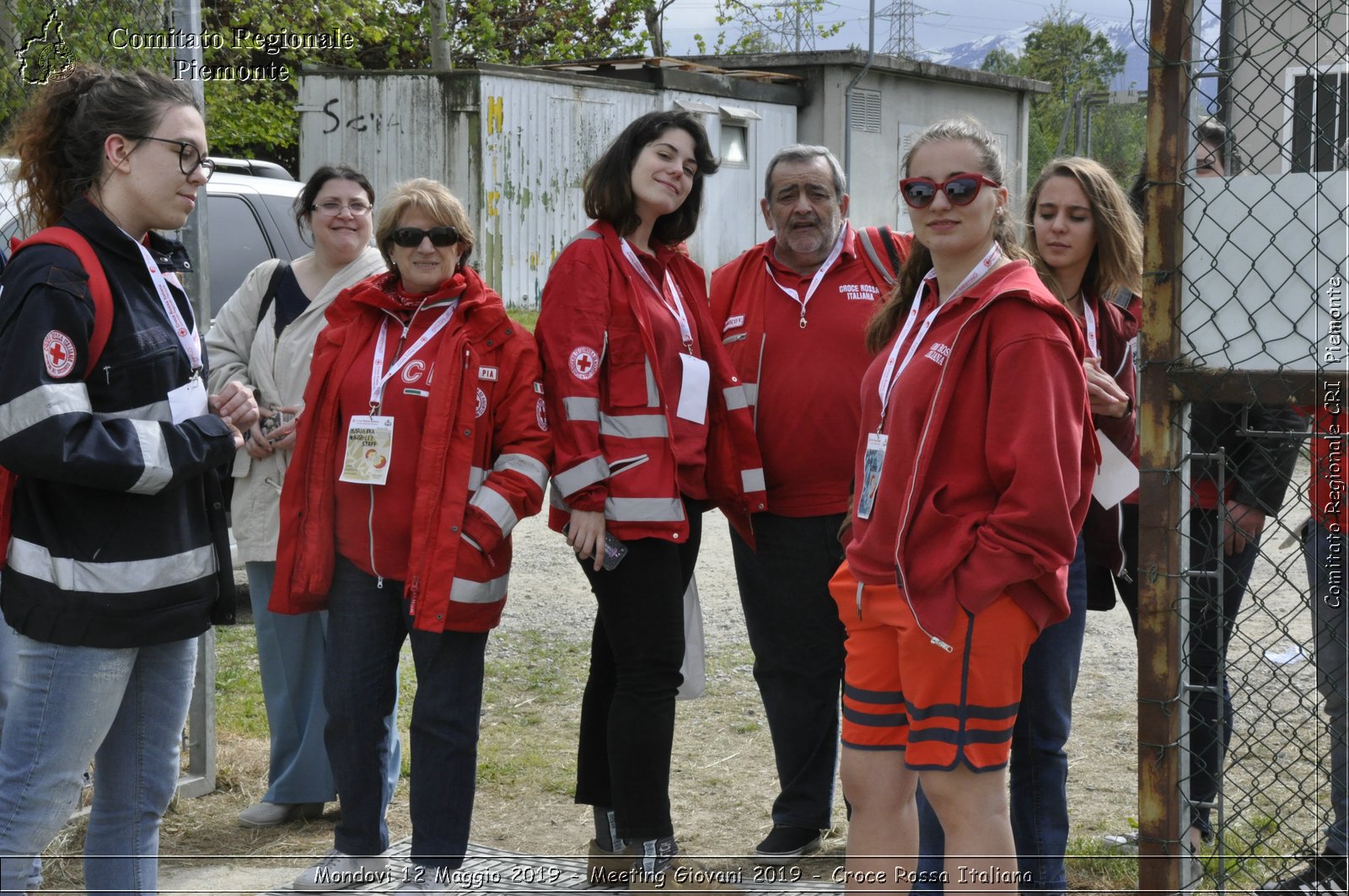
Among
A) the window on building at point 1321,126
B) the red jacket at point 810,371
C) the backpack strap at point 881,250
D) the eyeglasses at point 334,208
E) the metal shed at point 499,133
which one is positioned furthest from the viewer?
the metal shed at point 499,133

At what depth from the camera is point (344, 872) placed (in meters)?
3.62

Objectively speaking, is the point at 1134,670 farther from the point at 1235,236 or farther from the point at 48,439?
the point at 48,439

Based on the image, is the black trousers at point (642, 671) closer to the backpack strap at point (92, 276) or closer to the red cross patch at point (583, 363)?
the red cross patch at point (583, 363)

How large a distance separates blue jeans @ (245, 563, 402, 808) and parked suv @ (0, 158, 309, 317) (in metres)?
2.95

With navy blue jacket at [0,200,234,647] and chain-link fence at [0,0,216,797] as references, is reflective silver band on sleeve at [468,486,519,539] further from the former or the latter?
chain-link fence at [0,0,216,797]

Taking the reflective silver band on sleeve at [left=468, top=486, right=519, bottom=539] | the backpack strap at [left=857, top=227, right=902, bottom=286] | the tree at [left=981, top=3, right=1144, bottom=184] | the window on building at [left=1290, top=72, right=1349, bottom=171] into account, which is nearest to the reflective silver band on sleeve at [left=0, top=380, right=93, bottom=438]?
the reflective silver band on sleeve at [left=468, top=486, right=519, bottom=539]

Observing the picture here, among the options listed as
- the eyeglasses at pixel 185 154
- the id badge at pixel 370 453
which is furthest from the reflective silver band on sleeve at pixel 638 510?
the eyeglasses at pixel 185 154

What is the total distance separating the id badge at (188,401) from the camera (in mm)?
2840

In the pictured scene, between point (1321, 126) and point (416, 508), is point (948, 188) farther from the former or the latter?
point (416, 508)

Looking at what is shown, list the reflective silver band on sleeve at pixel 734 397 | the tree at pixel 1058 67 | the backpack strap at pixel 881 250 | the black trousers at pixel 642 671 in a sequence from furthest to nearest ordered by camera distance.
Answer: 1. the tree at pixel 1058 67
2. the backpack strap at pixel 881 250
3. the reflective silver band on sleeve at pixel 734 397
4. the black trousers at pixel 642 671

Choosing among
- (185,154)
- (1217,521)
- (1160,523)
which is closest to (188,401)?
(185,154)

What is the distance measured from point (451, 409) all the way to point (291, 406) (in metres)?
0.96

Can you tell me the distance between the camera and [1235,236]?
3070 millimetres

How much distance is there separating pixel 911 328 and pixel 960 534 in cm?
54
